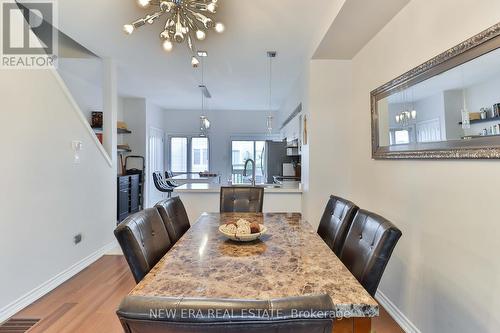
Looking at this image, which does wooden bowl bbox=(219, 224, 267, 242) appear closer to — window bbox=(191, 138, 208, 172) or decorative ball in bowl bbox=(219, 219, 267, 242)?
decorative ball in bowl bbox=(219, 219, 267, 242)

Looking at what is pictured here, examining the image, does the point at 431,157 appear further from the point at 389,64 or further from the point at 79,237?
the point at 79,237

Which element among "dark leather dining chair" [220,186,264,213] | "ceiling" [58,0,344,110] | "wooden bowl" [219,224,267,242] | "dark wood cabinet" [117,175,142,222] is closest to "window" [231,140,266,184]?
"ceiling" [58,0,344,110]

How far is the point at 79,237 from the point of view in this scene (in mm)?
3250

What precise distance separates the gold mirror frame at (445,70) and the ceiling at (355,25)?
1.77 feet

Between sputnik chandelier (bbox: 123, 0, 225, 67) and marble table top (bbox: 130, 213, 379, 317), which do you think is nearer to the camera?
marble table top (bbox: 130, 213, 379, 317)

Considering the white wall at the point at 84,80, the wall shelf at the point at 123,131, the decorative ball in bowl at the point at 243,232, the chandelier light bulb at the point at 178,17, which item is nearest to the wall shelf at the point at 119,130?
the wall shelf at the point at 123,131

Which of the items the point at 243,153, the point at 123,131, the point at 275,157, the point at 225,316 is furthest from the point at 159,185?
the point at 225,316

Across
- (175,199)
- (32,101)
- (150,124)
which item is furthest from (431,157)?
(150,124)

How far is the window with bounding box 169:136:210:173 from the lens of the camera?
8289 millimetres

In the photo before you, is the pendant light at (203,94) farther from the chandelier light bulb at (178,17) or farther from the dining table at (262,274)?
the dining table at (262,274)

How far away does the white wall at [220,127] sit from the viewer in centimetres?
822

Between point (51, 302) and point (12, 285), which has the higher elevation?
point (12, 285)

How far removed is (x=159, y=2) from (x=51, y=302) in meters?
2.66

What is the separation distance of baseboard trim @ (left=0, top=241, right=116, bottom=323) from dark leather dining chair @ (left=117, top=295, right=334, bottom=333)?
2512 mm
